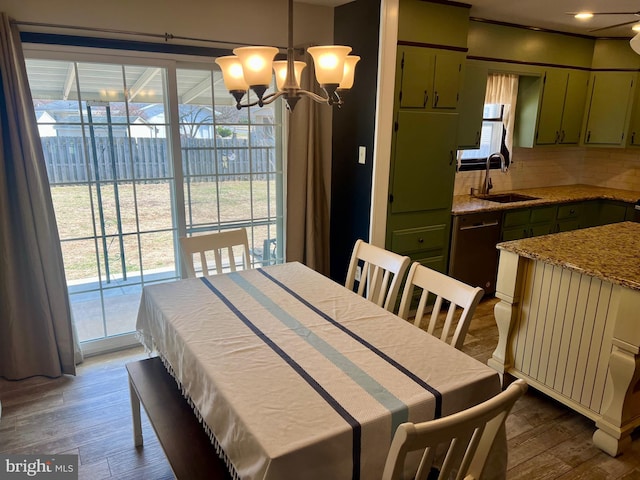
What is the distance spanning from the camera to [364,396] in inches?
55.6

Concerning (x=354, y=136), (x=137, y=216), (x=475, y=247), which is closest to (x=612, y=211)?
(x=475, y=247)

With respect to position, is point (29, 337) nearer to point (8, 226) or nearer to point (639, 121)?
point (8, 226)

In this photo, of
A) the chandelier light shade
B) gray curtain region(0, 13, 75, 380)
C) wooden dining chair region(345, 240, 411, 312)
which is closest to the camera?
the chandelier light shade

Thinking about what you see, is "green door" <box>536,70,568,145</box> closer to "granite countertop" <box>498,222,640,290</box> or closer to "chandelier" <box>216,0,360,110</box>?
"granite countertop" <box>498,222,640,290</box>

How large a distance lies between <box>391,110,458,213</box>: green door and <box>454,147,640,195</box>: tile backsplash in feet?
3.09

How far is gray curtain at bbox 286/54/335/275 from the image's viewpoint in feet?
11.0

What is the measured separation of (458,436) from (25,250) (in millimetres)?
2599

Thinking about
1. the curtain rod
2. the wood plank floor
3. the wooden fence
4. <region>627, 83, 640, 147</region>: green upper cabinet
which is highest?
the curtain rod

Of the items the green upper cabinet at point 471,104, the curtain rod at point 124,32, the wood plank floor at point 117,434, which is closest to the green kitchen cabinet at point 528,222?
the green upper cabinet at point 471,104

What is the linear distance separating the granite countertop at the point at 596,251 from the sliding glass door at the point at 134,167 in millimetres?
1918

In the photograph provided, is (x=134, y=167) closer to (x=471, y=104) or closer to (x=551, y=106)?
(x=471, y=104)

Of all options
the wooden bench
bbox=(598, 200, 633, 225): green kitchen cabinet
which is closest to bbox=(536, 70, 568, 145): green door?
bbox=(598, 200, 633, 225): green kitchen cabinet

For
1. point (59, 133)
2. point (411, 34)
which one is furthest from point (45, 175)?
point (411, 34)

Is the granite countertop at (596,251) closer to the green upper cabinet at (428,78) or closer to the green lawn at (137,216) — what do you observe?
the green upper cabinet at (428,78)
